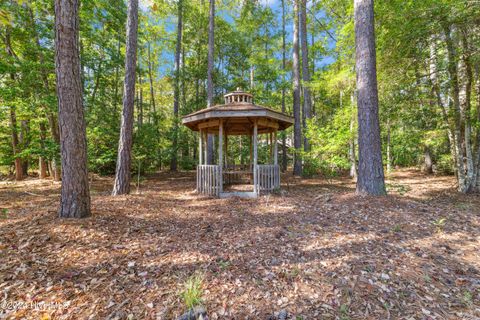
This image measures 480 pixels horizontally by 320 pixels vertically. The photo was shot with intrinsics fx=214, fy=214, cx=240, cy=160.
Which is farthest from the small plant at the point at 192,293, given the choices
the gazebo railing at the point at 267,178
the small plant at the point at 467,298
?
the gazebo railing at the point at 267,178

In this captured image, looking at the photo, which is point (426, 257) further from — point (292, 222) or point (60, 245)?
point (60, 245)

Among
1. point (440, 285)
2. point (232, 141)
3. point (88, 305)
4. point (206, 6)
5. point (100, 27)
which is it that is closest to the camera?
point (88, 305)

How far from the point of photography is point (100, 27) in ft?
36.1

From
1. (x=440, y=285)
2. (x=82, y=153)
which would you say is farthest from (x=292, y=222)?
(x=82, y=153)

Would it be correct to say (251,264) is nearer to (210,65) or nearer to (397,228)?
(397,228)

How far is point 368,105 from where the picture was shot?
17.5 ft

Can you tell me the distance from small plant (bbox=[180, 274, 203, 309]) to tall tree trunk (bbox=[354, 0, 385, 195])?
4814 millimetres

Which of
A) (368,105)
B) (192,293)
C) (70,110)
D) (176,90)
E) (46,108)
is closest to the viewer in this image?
(192,293)

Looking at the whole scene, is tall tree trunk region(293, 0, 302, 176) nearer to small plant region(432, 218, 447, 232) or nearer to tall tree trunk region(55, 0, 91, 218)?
small plant region(432, 218, 447, 232)

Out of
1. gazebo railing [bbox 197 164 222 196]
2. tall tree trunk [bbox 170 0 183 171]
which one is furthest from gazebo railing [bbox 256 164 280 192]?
tall tree trunk [bbox 170 0 183 171]

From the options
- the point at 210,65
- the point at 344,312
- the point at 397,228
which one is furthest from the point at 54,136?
the point at 397,228

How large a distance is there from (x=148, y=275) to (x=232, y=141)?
16747 mm

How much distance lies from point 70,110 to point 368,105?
20.9 feet

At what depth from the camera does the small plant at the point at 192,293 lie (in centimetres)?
211
